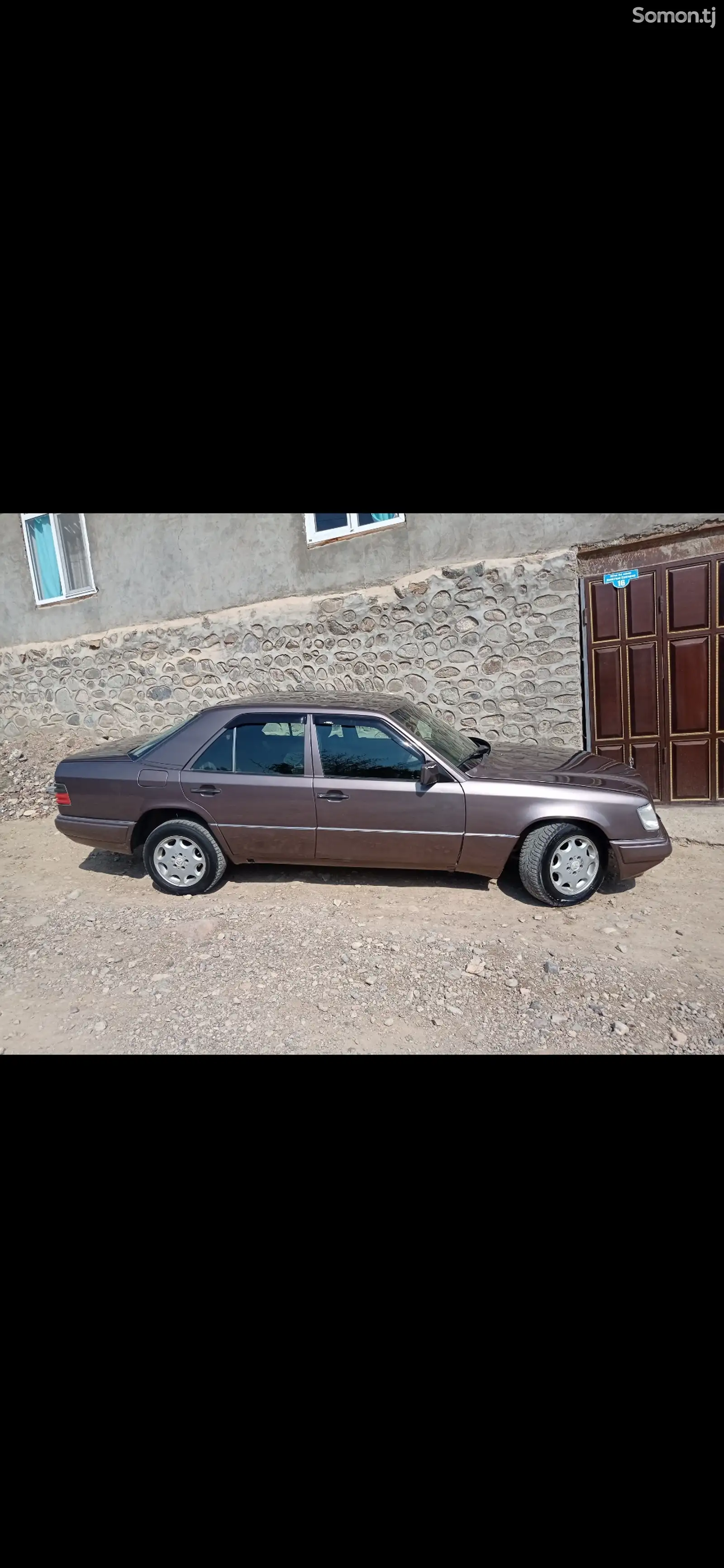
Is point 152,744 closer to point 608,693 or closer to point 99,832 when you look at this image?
point 99,832

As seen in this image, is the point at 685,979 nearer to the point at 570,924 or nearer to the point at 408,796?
the point at 570,924

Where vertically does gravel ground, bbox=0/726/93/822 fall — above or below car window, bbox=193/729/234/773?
below

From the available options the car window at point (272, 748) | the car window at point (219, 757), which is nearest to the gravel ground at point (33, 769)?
the car window at point (219, 757)

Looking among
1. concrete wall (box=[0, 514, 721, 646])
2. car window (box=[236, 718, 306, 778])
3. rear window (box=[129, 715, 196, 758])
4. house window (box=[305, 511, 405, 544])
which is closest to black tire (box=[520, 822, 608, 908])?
car window (box=[236, 718, 306, 778])

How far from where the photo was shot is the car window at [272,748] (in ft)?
14.4

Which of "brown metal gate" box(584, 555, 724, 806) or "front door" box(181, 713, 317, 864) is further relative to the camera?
"brown metal gate" box(584, 555, 724, 806)

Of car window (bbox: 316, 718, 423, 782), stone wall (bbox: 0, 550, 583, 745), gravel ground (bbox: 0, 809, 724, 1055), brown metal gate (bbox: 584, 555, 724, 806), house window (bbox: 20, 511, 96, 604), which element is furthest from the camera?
A: house window (bbox: 20, 511, 96, 604)

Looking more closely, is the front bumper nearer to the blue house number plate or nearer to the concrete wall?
the blue house number plate

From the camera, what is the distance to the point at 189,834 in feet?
14.5

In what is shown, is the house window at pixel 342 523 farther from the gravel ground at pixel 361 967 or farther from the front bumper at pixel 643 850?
the front bumper at pixel 643 850

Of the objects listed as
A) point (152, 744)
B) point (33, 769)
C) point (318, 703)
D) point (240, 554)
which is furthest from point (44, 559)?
point (318, 703)

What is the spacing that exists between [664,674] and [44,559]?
29.1ft

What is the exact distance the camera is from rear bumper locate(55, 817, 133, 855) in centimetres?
448

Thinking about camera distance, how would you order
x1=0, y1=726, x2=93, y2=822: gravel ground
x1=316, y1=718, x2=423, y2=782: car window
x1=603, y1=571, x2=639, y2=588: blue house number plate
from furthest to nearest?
x1=0, y1=726, x2=93, y2=822: gravel ground → x1=603, y1=571, x2=639, y2=588: blue house number plate → x1=316, y1=718, x2=423, y2=782: car window
